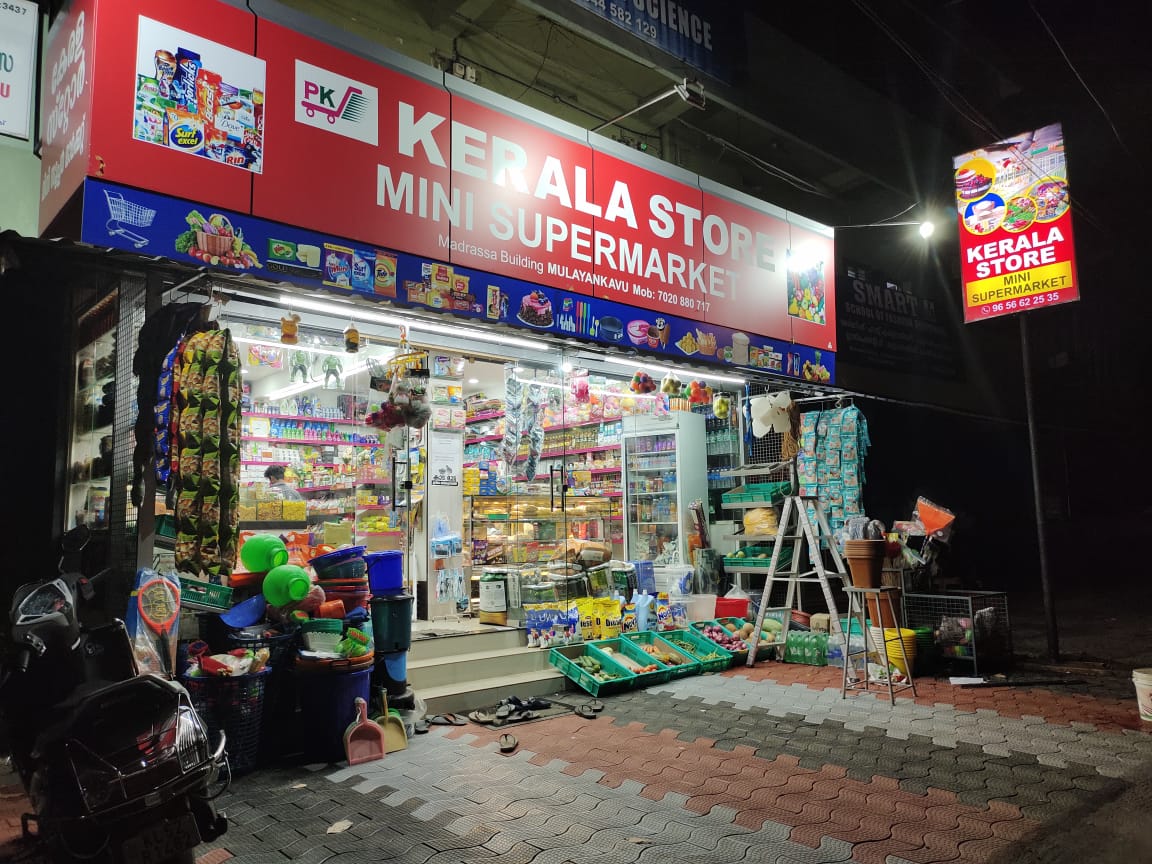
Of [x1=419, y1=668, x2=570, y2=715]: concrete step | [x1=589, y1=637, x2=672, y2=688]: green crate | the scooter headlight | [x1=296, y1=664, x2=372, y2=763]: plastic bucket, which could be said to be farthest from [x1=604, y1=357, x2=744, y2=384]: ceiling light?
the scooter headlight

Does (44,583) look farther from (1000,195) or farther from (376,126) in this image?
(1000,195)

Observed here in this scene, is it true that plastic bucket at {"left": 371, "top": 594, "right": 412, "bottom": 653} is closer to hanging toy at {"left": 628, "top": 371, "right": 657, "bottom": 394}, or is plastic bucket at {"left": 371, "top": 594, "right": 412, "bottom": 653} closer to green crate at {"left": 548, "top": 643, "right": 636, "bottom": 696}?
green crate at {"left": 548, "top": 643, "right": 636, "bottom": 696}

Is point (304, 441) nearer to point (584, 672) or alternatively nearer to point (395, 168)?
point (395, 168)

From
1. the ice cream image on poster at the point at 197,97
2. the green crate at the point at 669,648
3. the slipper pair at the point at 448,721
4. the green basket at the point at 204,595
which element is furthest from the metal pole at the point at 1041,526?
the ice cream image on poster at the point at 197,97

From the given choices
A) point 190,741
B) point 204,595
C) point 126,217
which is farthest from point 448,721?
point 126,217

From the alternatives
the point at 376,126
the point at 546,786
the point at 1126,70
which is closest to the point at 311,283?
the point at 376,126

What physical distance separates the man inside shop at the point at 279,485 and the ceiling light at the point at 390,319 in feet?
6.76

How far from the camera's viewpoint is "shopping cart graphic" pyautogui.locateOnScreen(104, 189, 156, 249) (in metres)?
3.88

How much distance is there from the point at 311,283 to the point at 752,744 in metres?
4.10

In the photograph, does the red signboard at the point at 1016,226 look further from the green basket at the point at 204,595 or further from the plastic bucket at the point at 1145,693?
the green basket at the point at 204,595

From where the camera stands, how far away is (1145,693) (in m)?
4.72

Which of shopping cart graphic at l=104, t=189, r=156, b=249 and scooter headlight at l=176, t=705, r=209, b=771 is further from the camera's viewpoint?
shopping cart graphic at l=104, t=189, r=156, b=249

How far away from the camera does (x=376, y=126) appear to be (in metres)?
5.00

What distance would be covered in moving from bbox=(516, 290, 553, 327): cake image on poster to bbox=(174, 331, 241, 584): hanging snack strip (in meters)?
2.37
